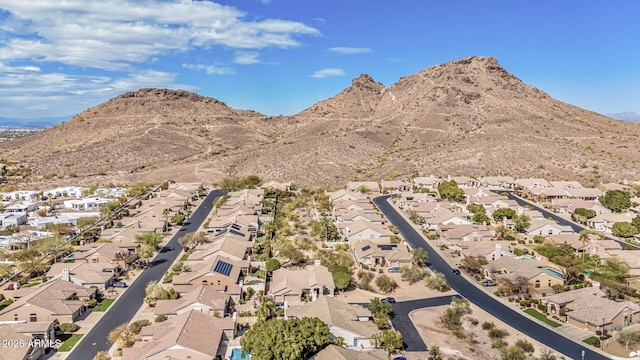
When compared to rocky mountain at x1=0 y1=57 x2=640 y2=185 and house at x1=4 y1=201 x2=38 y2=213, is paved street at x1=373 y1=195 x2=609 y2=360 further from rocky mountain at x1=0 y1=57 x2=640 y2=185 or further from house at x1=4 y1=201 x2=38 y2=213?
house at x1=4 y1=201 x2=38 y2=213

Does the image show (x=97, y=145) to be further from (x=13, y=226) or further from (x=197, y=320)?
(x=197, y=320)

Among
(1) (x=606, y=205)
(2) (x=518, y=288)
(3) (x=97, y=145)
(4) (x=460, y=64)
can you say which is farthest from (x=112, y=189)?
(4) (x=460, y=64)

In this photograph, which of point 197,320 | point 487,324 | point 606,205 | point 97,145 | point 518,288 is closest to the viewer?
point 197,320

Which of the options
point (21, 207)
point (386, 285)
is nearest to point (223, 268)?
point (386, 285)

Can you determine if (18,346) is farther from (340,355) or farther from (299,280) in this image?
(299,280)

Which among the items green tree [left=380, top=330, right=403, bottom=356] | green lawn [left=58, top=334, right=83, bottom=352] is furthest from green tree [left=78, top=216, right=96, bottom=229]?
green tree [left=380, top=330, right=403, bottom=356]

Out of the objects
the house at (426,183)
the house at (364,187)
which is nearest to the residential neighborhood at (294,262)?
the house at (364,187)
